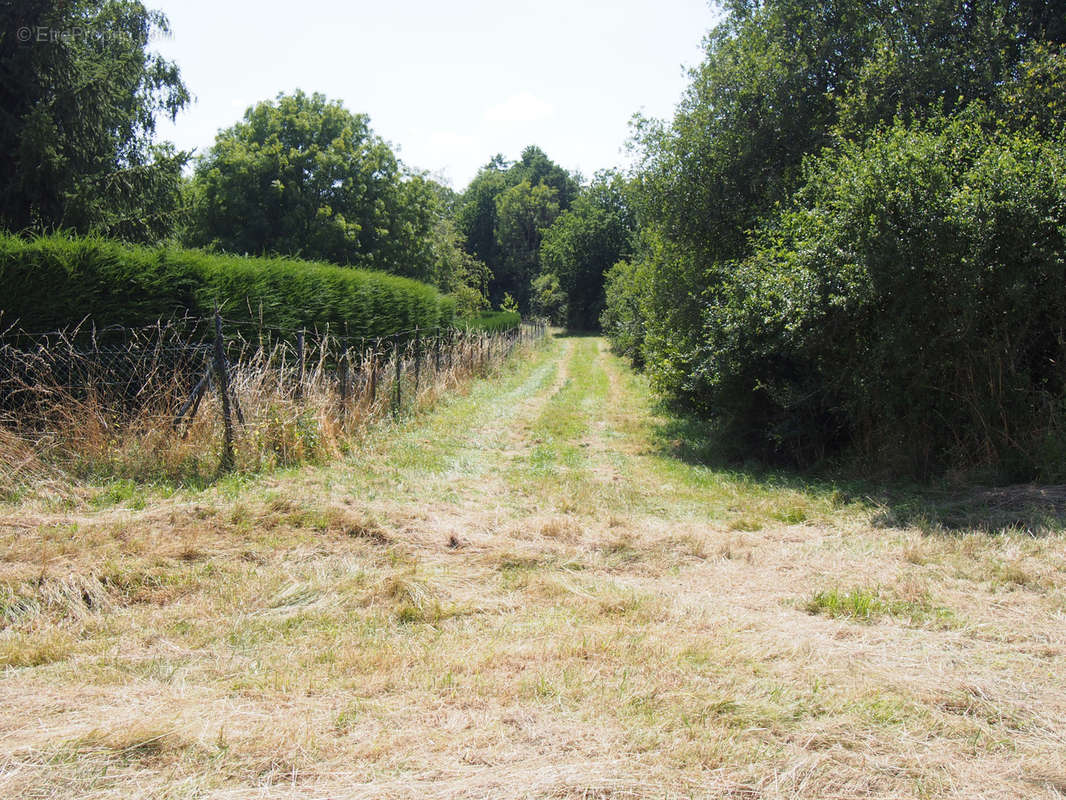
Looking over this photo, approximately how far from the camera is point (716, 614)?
4461mm

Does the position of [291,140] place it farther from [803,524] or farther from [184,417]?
[803,524]

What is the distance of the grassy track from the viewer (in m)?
2.76

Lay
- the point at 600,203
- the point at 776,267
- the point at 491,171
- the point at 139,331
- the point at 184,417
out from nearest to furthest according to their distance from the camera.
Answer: the point at 184,417 < the point at 139,331 < the point at 776,267 < the point at 600,203 < the point at 491,171

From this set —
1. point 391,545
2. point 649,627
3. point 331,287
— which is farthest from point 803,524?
point 331,287

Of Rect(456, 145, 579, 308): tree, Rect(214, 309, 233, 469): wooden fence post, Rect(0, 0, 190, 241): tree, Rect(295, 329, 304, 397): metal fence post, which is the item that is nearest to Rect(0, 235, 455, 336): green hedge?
Rect(295, 329, 304, 397): metal fence post

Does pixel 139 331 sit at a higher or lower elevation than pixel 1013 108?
lower

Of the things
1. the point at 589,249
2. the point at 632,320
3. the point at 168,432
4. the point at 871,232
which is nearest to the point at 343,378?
the point at 168,432

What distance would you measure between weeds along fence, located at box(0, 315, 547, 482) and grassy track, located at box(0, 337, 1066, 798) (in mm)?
843

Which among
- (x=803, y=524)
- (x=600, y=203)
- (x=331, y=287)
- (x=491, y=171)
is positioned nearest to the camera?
(x=803, y=524)

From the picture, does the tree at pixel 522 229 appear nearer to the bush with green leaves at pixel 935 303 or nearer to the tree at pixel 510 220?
the tree at pixel 510 220

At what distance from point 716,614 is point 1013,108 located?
9936 millimetres

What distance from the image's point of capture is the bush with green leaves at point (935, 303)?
760 cm

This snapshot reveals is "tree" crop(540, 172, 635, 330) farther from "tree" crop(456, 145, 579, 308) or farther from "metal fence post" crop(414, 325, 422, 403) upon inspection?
"metal fence post" crop(414, 325, 422, 403)

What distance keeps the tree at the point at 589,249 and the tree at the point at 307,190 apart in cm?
2245
